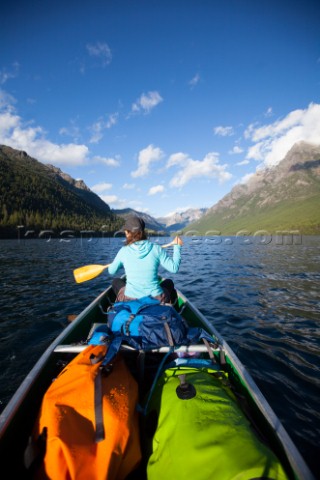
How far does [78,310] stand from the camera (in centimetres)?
997

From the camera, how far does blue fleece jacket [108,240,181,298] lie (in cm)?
503

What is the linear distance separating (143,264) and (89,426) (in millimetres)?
3146

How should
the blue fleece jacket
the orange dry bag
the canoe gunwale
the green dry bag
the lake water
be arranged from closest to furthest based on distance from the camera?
the green dry bag < the orange dry bag < the canoe gunwale < the lake water < the blue fleece jacket

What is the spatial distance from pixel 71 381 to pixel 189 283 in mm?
13168

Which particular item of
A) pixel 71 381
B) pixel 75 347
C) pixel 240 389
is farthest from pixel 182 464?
pixel 75 347

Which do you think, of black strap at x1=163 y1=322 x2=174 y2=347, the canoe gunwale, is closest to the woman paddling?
black strap at x1=163 y1=322 x2=174 y2=347

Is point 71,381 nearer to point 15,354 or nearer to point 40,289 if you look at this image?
point 15,354

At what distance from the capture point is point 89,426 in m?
2.12

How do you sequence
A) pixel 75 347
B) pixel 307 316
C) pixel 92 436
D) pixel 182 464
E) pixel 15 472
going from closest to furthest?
1. pixel 182 464
2. pixel 92 436
3. pixel 15 472
4. pixel 75 347
5. pixel 307 316

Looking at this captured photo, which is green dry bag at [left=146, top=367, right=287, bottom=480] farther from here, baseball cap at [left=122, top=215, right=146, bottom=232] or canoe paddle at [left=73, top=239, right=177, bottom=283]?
canoe paddle at [left=73, top=239, right=177, bottom=283]

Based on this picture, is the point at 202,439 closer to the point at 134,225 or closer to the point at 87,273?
the point at 134,225

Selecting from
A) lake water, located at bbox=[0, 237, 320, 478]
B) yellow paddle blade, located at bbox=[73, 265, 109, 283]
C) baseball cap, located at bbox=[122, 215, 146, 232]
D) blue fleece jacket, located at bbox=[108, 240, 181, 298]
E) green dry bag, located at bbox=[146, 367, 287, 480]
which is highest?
baseball cap, located at bbox=[122, 215, 146, 232]

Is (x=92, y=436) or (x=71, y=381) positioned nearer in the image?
(x=92, y=436)

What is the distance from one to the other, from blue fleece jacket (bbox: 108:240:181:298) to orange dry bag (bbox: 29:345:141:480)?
8.18 feet
